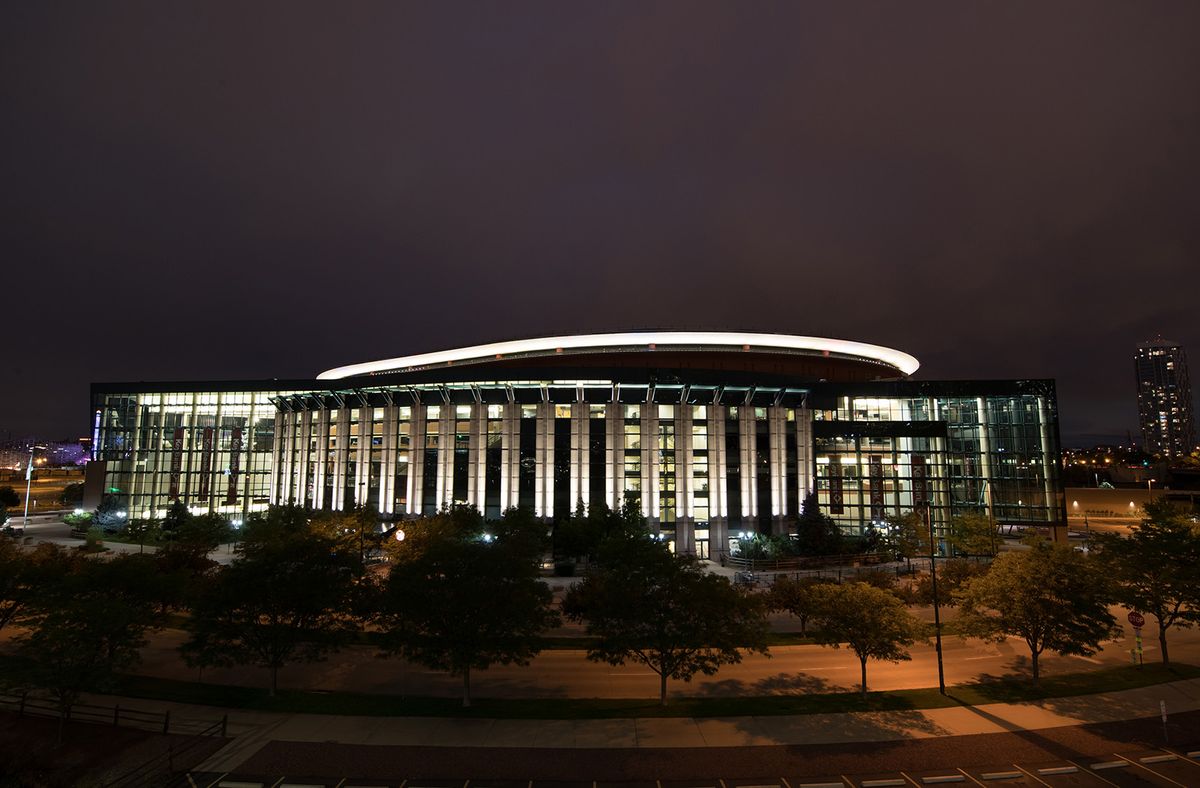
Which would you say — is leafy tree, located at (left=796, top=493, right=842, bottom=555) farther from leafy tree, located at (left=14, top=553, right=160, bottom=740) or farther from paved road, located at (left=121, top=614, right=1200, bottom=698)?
leafy tree, located at (left=14, top=553, right=160, bottom=740)

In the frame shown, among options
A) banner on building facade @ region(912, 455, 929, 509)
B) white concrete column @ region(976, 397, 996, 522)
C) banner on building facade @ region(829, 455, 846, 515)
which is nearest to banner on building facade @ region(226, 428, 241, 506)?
banner on building facade @ region(829, 455, 846, 515)

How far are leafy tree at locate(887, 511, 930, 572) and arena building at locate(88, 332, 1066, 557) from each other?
37.2ft

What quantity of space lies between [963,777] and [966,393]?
2660 inches

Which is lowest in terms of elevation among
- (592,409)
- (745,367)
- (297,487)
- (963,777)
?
(963,777)

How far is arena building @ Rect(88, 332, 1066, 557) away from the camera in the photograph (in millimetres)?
66625

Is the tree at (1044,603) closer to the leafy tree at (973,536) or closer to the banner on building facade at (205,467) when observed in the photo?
the leafy tree at (973,536)

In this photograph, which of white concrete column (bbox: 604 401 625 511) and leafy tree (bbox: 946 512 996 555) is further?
white concrete column (bbox: 604 401 625 511)

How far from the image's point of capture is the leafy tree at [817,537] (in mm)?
59062

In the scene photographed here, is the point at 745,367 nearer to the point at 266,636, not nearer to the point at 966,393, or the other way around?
the point at 966,393

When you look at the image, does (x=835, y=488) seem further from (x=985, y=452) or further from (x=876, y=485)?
(x=985, y=452)

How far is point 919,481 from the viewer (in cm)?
7450

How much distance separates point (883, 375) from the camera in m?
89.9

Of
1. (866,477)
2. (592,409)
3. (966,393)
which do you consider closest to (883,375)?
(966,393)

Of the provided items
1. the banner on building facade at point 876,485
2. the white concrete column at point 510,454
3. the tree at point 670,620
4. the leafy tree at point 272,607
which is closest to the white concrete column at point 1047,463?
the banner on building facade at point 876,485
